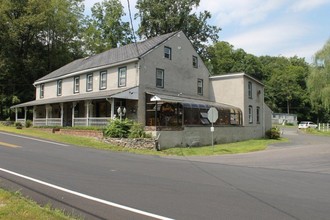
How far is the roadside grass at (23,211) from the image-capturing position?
5.90 metres

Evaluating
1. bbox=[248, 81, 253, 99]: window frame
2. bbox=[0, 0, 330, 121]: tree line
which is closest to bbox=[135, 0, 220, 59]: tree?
bbox=[0, 0, 330, 121]: tree line

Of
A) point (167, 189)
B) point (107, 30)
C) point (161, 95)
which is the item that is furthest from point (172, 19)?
point (167, 189)

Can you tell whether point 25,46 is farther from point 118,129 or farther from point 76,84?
point 118,129

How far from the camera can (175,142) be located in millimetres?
26438

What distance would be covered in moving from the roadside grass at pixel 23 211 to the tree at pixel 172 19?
5011 centimetres

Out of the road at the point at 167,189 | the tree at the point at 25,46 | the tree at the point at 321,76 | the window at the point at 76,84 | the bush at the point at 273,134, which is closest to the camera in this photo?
the road at the point at 167,189

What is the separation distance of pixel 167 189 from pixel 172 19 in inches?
1878

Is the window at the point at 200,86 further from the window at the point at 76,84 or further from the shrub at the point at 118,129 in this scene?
the shrub at the point at 118,129

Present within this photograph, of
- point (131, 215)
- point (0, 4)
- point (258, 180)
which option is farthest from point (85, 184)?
point (0, 4)

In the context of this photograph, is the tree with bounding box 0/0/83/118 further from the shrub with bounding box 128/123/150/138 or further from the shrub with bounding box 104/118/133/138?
the shrub with bounding box 128/123/150/138

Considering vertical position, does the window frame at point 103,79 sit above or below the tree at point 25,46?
below

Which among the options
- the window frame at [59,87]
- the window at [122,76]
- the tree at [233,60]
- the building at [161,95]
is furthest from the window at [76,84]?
the tree at [233,60]

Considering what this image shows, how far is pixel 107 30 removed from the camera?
194 ft

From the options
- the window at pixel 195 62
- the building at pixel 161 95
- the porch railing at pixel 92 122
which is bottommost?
the porch railing at pixel 92 122
